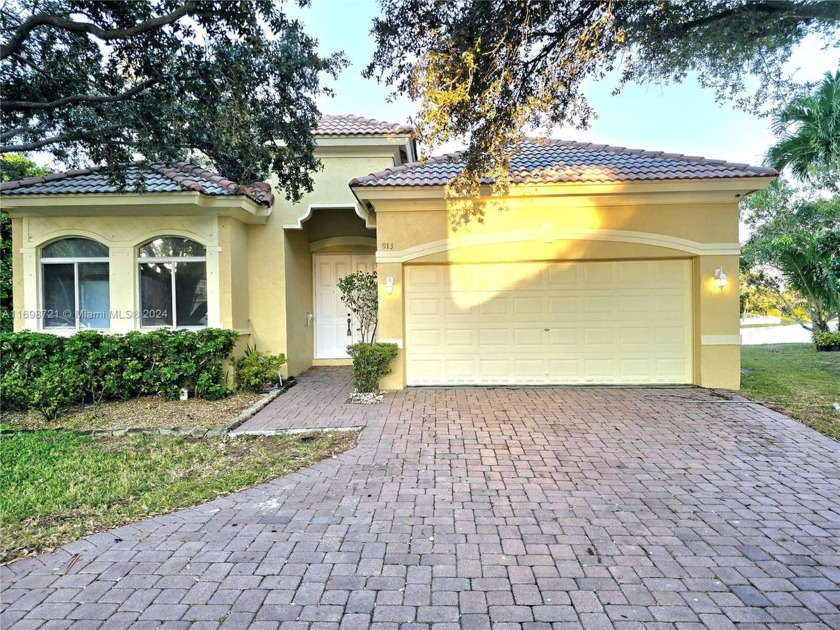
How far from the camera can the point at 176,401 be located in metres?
8.62

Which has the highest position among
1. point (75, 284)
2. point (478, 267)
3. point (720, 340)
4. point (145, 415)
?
point (478, 267)

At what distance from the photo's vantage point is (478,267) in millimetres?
9539

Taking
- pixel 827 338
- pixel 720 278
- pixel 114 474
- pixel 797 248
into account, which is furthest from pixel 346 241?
pixel 827 338

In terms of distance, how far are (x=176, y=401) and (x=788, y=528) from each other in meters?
9.17

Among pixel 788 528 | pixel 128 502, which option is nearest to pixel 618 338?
pixel 788 528

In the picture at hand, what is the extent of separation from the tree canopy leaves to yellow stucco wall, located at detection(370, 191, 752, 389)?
236 centimetres

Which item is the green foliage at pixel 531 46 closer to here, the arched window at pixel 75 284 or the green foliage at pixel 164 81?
the green foliage at pixel 164 81

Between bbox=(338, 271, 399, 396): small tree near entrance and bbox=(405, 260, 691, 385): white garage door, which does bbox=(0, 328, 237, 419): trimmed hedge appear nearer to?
bbox=(338, 271, 399, 396): small tree near entrance

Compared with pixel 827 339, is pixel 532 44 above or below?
above

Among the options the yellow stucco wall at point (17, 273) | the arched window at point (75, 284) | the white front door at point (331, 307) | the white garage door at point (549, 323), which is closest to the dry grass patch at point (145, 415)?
the arched window at point (75, 284)

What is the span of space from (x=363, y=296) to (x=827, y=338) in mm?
14982

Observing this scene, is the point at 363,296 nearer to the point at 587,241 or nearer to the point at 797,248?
the point at 587,241

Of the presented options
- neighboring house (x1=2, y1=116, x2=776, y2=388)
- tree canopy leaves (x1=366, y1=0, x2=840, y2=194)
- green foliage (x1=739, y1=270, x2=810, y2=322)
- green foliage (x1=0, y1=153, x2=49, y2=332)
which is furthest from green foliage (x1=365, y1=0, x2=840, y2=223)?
green foliage (x1=739, y1=270, x2=810, y2=322)

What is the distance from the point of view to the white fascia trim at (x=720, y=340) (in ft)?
29.1
